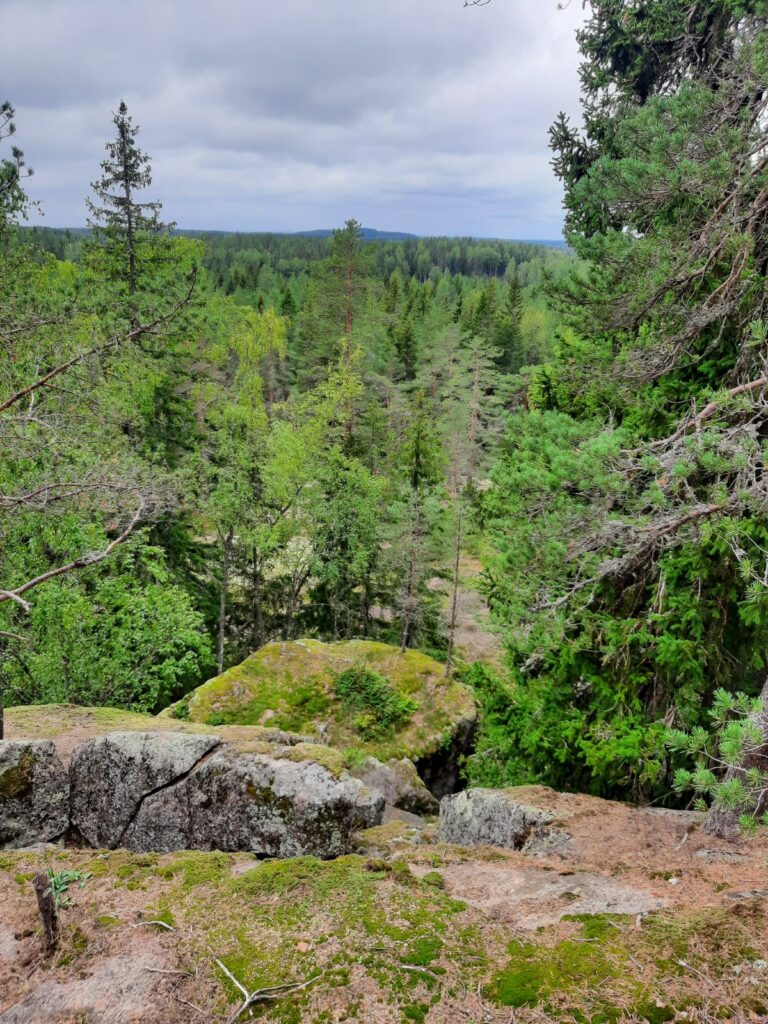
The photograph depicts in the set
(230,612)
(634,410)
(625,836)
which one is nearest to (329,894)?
(625,836)

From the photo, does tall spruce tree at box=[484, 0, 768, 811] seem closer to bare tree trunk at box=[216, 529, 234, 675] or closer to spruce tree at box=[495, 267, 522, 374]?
bare tree trunk at box=[216, 529, 234, 675]

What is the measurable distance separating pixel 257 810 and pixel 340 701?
9.88 metres

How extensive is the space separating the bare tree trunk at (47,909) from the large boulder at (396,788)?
28.5 feet

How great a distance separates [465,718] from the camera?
16469 millimetres

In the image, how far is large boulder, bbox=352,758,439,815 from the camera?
39.9ft

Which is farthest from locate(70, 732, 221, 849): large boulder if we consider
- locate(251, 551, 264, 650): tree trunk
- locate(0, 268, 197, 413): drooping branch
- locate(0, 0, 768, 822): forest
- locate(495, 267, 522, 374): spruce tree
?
locate(495, 267, 522, 374): spruce tree

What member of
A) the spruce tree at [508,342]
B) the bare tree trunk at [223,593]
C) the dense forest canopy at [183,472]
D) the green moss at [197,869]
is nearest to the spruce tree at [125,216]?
the dense forest canopy at [183,472]

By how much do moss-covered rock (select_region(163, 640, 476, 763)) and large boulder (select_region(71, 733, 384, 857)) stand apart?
24.0ft

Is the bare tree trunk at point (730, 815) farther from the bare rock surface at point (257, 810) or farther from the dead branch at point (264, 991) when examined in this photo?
the dead branch at point (264, 991)

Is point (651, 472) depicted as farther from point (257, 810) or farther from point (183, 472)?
point (183, 472)

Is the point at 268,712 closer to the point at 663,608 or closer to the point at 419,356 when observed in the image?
the point at 663,608

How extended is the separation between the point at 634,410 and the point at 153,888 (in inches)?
296

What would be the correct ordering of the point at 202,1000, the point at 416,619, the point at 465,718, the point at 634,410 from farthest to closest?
1. the point at 416,619
2. the point at 465,718
3. the point at 634,410
4. the point at 202,1000

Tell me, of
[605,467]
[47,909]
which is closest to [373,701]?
[605,467]
